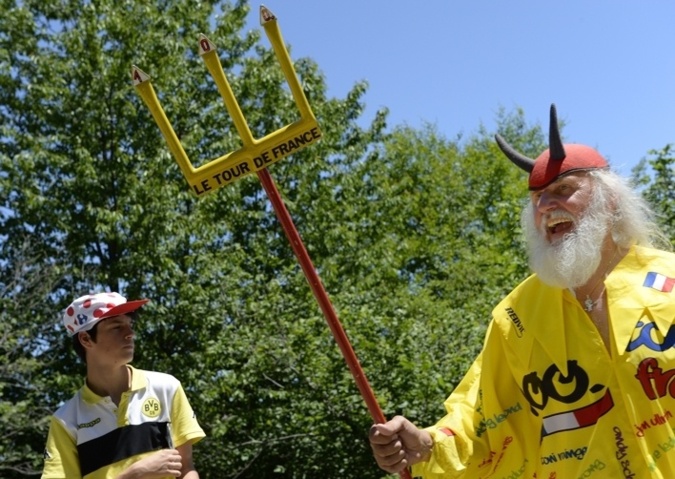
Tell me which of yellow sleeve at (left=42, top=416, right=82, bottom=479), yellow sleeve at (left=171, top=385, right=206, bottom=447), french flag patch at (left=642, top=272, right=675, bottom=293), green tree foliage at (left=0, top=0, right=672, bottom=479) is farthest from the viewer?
green tree foliage at (left=0, top=0, right=672, bottom=479)

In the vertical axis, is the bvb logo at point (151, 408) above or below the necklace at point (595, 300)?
above

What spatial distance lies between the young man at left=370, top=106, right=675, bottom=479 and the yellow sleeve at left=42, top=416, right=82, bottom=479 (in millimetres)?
1334

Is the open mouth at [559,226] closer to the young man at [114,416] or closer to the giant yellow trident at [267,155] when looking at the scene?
the giant yellow trident at [267,155]

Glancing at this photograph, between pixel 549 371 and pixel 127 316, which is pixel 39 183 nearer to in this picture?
pixel 127 316

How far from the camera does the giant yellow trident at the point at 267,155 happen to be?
298cm

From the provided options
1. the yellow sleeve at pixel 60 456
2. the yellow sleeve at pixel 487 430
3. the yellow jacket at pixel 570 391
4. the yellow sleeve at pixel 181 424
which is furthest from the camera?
the yellow sleeve at pixel 181 424

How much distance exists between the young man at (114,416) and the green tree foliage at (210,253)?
5163 millimetres

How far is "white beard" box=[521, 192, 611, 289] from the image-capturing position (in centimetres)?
301

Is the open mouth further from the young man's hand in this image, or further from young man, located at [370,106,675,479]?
the young man's hand

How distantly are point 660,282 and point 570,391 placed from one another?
44 cm

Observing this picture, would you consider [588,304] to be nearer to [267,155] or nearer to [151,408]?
[267,155]

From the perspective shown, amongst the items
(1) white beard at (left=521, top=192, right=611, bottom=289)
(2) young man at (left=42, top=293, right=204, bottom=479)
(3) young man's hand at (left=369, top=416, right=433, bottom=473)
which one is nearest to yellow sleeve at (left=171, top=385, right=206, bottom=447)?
(2) young man at (left=42, top=293, right=204, bottom=479)

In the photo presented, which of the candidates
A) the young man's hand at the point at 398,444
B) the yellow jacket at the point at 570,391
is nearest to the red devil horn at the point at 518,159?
the yellow jacket at the point at 570,391

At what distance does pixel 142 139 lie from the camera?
573 inches
